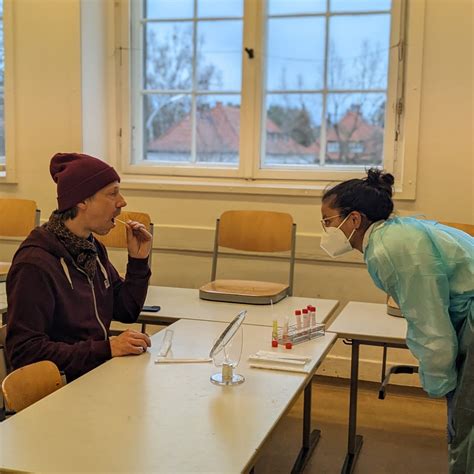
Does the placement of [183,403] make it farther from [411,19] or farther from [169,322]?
[411,19]

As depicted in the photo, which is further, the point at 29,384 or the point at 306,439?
the point at 306,439

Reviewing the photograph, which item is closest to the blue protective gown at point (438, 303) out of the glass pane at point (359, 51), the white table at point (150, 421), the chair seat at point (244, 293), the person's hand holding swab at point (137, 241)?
the white table at point (150, 421)

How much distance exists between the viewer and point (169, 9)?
153 inches

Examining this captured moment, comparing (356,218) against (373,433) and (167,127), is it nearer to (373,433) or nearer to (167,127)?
(373,433)

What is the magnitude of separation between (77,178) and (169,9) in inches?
88.0

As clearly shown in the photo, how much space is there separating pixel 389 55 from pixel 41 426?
9.33ft

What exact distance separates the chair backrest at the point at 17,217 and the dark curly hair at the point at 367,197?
6.96 ft

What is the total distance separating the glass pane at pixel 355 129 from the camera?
364 cm

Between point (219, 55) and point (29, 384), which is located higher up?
point (219, 55)

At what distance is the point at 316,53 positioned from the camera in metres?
3.67

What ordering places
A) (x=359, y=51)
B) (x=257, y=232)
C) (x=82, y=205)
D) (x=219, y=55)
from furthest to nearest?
(x=219, y=55)
(x=359, y=51)
(x=257, y=232)
(x=82, y=205)

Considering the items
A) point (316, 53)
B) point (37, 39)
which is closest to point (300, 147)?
point (316, 53)

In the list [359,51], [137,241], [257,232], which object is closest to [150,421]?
[137,241]

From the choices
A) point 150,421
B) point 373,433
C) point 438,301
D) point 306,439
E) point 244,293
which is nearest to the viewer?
point 150,421
